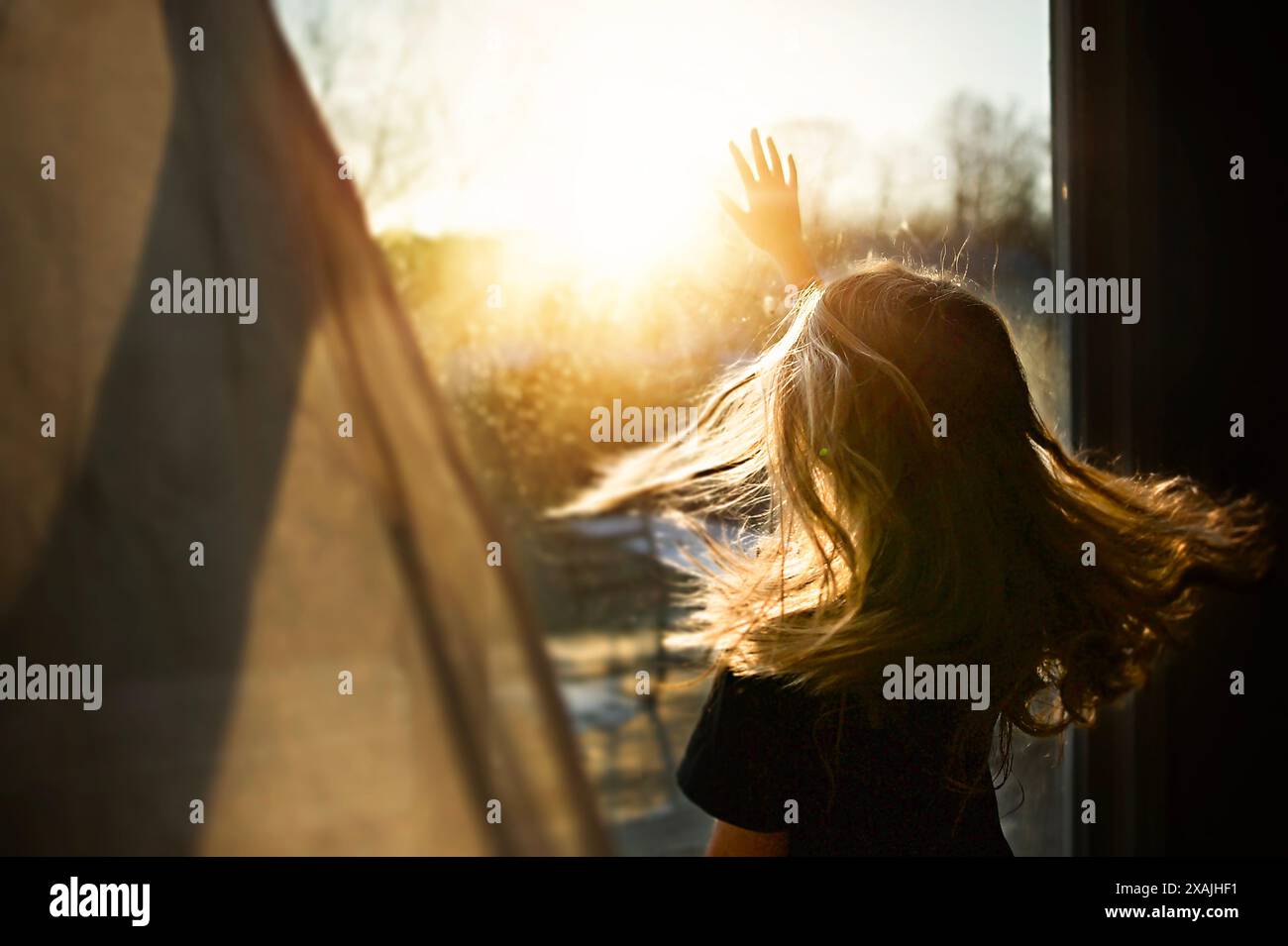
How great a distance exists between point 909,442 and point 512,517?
0.48m

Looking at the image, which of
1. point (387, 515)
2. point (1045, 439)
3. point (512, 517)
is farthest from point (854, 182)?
point (387, 515)

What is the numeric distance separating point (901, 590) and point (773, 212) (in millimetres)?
460

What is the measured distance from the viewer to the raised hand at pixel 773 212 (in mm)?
1067

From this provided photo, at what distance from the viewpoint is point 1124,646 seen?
99 cm

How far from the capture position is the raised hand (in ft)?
3.50

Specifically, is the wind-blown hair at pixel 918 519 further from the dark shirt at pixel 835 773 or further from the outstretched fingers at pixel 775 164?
the outstretched fingers at pixel 775 164

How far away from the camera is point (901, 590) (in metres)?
0.87
